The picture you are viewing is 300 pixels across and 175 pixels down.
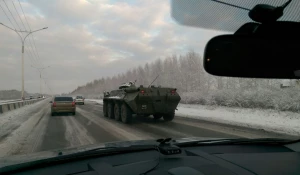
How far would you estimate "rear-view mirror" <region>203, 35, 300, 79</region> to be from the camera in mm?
2166

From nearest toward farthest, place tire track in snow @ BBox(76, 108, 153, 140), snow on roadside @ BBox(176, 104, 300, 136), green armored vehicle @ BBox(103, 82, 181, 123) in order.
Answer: tire track in snow @ BBox(76, 108, 153, 140) < snow on roadside @ BBox(176, 104, 300, 136) < green armored vehicle @ BBox(103, 82, 181, 123)

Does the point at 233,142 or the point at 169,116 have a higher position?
the point at 233,142

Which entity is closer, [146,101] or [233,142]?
[233,142]

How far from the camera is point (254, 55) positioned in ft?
7.26

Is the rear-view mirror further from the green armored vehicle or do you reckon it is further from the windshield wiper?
the green armored vehicle

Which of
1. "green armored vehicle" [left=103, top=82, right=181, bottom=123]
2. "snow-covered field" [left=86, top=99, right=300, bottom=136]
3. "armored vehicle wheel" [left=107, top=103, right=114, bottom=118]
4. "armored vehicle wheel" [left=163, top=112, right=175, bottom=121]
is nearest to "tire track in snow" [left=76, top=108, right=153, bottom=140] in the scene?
"green armored vehicle" [left=103, top=82, right=181, bottom=123]

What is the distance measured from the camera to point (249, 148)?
3.43 metres

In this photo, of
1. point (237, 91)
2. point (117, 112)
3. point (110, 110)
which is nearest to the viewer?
point (117, 112)

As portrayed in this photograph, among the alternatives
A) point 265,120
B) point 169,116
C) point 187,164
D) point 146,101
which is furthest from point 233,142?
point 265,120

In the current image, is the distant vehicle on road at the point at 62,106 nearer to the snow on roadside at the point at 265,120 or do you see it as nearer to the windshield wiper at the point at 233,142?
the snow on roadside at the point at 265,120

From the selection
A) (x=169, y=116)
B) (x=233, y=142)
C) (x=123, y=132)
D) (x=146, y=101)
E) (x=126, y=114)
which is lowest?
(x=123, y=132)

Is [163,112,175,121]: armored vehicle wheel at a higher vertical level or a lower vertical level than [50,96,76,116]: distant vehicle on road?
lower

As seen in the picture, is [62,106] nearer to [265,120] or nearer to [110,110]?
[110,110]

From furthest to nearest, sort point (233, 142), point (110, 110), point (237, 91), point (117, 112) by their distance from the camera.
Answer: point (237, 91) → point (110, 110) → point (117, 112) → point (233, 142)
